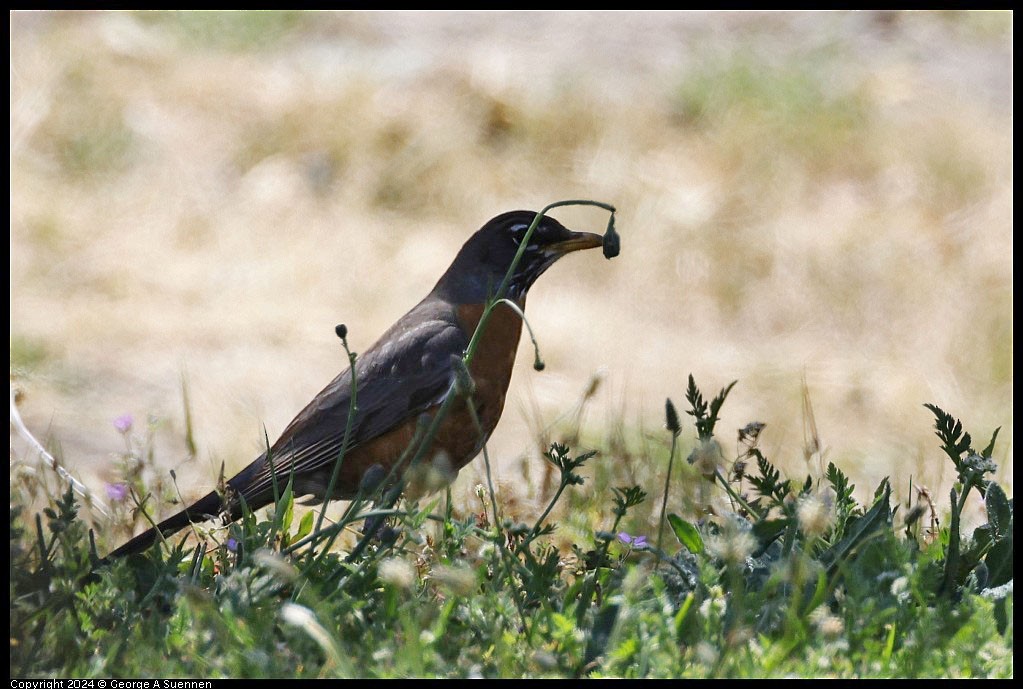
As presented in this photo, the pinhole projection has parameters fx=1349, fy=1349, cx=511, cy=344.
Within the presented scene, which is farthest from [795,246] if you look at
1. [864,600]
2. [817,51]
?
[864,600]

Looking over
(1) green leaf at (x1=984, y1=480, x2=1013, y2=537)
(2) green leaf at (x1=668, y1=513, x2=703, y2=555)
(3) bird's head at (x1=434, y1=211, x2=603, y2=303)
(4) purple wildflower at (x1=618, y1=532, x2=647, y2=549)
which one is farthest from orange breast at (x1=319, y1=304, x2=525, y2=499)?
(1) green leaf at (x1=984, y1=480, x2=1013, y2=537)

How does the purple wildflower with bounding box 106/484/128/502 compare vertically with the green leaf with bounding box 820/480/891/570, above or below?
above

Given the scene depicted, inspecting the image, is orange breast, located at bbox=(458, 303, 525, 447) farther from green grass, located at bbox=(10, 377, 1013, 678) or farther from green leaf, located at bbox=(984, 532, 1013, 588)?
green leaf, located at bbox=(984, 532, 1013, 588)

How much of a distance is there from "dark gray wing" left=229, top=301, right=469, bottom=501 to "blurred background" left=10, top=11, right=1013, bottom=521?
2.34m

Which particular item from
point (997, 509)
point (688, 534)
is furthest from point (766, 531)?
point (997, 509)

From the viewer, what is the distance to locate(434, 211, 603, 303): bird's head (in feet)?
13.9

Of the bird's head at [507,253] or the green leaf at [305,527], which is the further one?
the bird's head at [507,253]

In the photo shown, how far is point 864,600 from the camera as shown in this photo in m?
Result: 2.54

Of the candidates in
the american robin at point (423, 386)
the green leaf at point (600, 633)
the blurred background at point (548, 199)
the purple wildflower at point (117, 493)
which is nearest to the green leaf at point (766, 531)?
the green leaf at point (600, 633)

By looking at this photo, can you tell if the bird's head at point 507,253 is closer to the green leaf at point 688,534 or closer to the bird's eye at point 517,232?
the bird's eye at point 517,232

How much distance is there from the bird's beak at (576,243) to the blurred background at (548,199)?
2.47 metres

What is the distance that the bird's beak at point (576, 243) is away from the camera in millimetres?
4086

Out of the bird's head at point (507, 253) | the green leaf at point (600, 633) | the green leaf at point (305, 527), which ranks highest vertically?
the bird's head at point (507, 253)

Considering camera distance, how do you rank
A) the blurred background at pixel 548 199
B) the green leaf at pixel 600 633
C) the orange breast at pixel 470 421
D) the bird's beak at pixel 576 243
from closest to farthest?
the green leaf at pixel 600 633 → the orange breast at pixel 470 421 → the bird's beak at pixel 576 243 → the blurred background at pixel 548 199
